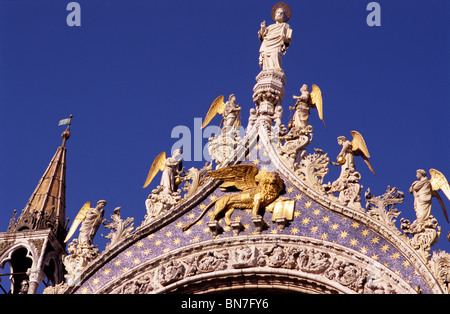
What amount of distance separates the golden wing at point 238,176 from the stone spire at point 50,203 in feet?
10.2

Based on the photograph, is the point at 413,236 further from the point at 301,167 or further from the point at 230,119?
the point at 230,119

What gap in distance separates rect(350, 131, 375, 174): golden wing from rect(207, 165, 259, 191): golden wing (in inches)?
65.7

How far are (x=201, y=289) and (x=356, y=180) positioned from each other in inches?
120

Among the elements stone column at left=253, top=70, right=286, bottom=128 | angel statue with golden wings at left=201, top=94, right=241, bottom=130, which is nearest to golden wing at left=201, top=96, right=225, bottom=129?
angel statue with golden wings at left=201, top=94, right=241, bottom=130

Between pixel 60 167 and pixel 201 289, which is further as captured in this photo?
pixel 60 167

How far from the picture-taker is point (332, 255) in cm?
2019

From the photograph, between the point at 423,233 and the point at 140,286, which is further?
the point at 140,286

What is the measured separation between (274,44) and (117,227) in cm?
469

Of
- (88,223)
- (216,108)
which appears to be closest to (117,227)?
(88,223)

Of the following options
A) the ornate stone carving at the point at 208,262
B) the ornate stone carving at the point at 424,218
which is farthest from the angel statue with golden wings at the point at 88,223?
the ornate stone carving at the point at 424,218

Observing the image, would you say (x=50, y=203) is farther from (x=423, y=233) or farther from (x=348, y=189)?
(x=423, y=233)

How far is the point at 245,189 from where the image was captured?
21.5 m

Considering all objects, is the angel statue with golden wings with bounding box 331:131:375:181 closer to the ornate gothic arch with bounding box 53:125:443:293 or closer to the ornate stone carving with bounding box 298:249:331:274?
the ornate gothic arch with bounding box 53:125:443:293
